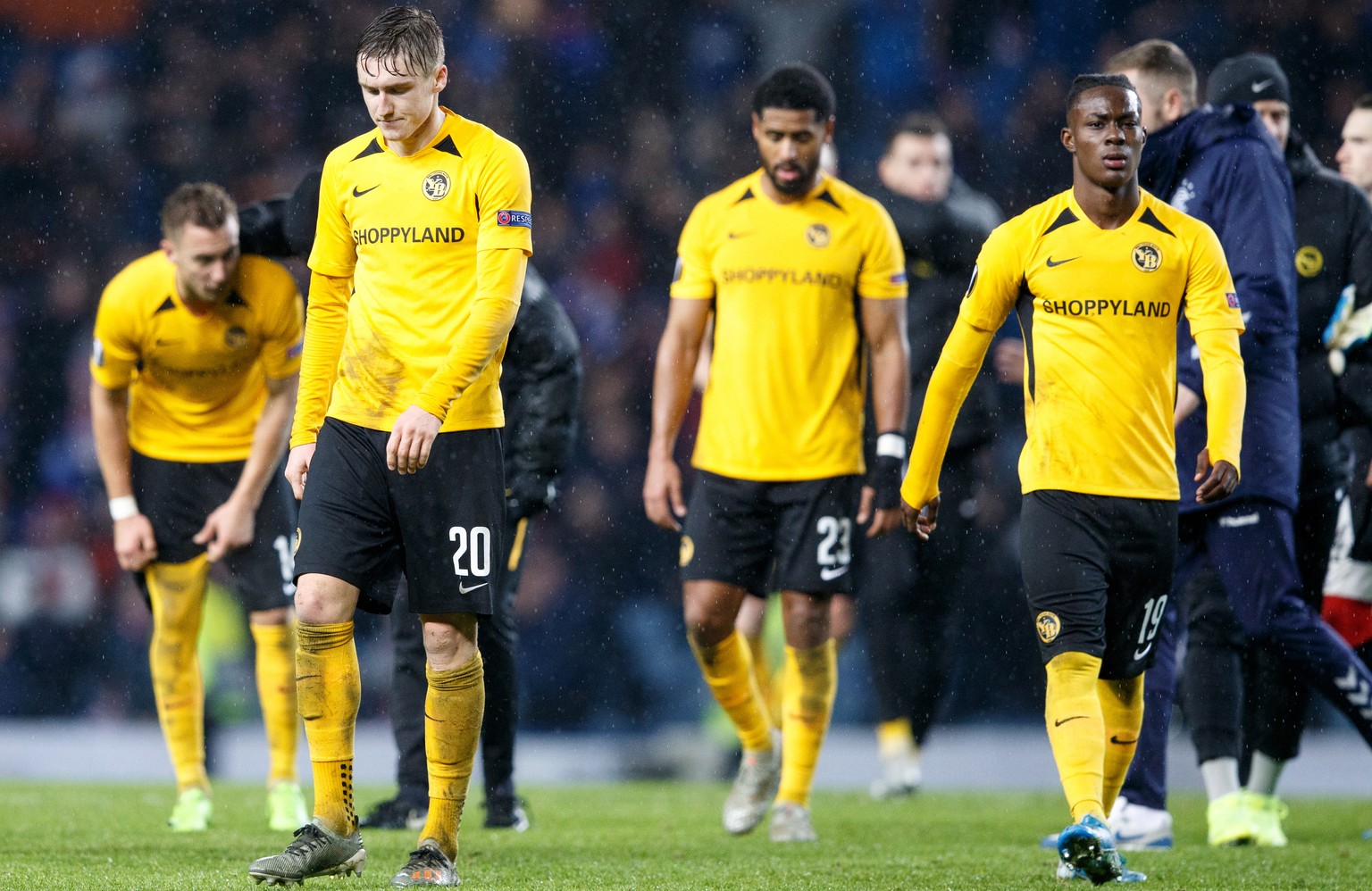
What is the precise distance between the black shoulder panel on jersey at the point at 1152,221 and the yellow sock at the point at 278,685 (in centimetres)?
342

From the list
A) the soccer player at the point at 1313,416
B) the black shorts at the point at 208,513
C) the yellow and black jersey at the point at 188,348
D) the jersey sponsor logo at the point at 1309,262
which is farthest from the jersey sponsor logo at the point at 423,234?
the jersey sponsor logo at the point at 1309,262

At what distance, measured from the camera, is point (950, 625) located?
27.2 feet

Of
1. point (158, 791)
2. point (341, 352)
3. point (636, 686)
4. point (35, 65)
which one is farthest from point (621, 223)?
point (341, 352)

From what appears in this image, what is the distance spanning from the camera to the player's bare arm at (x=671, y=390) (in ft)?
19.8

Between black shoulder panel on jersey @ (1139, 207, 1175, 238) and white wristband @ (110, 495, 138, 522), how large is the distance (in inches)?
148

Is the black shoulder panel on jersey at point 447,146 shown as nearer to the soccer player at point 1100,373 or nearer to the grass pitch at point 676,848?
the soccer player at point 1100,373

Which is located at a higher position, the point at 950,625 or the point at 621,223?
the point at 621,223

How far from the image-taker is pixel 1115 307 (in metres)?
4.52

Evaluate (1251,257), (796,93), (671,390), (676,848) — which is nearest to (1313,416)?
(1251,257)

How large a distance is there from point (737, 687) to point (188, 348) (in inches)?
93.3

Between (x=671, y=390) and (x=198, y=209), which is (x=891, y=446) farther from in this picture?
(x=198, y=209)

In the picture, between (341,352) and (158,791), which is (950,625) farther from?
(341,352)

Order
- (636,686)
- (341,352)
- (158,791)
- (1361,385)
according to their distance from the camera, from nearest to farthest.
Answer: (341,352) → (1361,385) → (158,791) → (636,686)

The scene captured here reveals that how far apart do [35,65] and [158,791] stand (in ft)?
22.0
